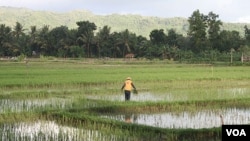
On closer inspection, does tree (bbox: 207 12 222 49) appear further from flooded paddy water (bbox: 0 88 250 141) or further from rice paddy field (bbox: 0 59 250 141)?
flooded paddy water (bbox: 0 88 250 141)

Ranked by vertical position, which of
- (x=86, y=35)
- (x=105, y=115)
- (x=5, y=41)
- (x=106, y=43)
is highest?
(x=86, y=35)

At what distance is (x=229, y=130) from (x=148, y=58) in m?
56.3

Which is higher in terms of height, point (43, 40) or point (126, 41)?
point (43, 40)

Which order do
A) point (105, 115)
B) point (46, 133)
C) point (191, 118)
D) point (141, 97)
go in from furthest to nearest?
point (141, 97) < point (105, 115) < point (191, 118) < point (46, 133)

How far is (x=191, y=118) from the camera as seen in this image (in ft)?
39.1

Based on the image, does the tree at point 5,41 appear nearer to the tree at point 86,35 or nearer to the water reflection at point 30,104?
the tree at point 86,35

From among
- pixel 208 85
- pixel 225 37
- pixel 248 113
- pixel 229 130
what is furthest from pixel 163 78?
pixel 225 37

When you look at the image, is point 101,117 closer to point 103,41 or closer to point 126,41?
point 126,41

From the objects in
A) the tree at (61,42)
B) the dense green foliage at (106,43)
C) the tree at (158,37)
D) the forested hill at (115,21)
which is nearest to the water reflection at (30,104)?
the dense green foliage at (106,43)

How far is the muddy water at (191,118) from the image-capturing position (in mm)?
10812

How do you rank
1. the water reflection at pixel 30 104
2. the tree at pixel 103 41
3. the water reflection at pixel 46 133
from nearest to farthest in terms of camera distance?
the water reflection at pixel 46 133, the water reflection at pixel 30 104, the tree at pixel 103 41

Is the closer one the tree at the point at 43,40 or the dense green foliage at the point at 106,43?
the dense green foliage at the point at 106,43

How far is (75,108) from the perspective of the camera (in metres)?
12.6

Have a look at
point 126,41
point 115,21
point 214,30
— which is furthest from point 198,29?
point 115,21
